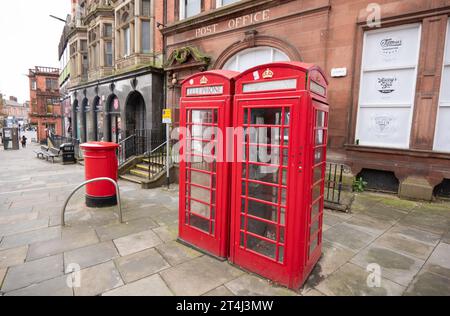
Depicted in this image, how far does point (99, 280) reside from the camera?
2.92m

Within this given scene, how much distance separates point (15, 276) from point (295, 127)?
12.2 feet

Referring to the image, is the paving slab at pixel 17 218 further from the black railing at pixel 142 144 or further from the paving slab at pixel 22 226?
the black railing at pixel 142 144

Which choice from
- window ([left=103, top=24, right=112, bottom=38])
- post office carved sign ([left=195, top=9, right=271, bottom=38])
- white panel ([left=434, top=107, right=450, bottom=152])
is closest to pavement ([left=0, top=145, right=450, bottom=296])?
white panel ([left=434, top=107, right=450, bottom=152])

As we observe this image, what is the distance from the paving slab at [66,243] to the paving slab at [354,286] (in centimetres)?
341

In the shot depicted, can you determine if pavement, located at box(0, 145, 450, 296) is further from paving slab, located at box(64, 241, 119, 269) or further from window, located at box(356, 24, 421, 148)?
window, located at box(356, 24, 421, 148)

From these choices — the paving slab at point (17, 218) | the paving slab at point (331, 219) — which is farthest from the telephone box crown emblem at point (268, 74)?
the paving slab at point (17, 218)

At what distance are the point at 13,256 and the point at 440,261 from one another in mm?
5896

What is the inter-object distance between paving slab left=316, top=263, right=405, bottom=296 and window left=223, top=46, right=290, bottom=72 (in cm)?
641

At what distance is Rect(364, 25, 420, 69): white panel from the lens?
5891 mm

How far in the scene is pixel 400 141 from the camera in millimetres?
6215

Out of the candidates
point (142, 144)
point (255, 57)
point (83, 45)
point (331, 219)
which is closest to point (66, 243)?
point (331, 219)

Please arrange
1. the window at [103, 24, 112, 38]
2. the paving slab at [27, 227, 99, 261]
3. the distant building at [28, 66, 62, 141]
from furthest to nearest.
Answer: the distant building at [28, 66, 62, 141] → the window at [103, 24, 112, 38] → the paving slab at [27, 227, 99, 261]

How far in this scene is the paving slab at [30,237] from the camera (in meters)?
3.85

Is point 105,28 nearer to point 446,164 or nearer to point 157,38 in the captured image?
point 157,38
